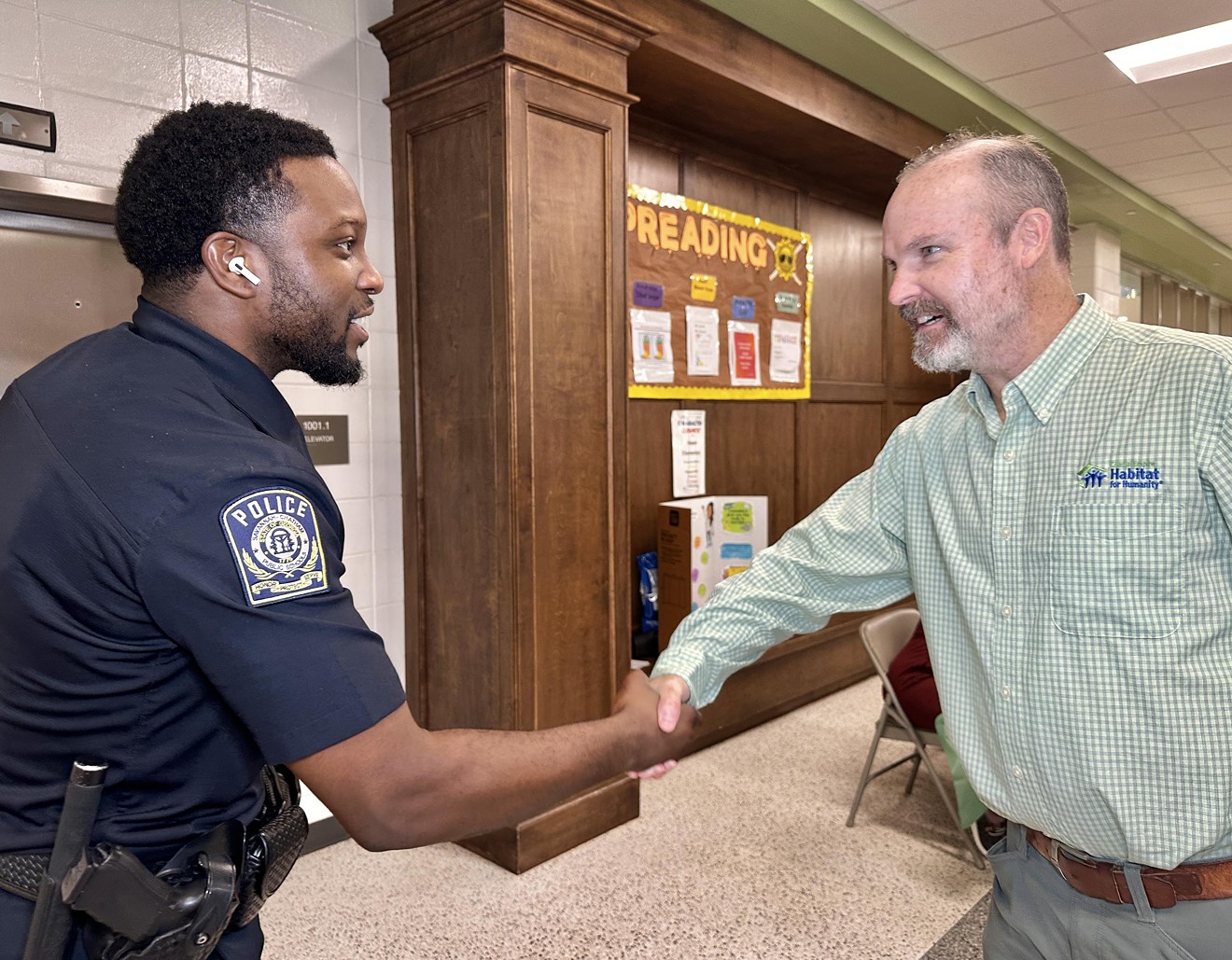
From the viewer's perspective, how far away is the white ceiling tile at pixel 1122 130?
5.24m

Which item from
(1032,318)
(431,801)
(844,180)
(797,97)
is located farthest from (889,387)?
(431,801)

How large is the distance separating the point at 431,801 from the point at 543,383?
196 centimetres

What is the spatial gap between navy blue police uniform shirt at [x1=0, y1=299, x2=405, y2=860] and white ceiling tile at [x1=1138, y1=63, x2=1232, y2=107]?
4.89 m

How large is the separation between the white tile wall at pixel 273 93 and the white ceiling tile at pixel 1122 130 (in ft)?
14.2

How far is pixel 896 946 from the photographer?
257 centimetres

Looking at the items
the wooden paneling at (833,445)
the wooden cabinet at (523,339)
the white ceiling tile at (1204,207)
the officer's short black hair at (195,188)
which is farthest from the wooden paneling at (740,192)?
the white ceiling tile at (1204,207)

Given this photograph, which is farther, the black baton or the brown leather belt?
the brown leather belt

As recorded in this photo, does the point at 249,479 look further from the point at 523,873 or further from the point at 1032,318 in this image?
the point at 523,873

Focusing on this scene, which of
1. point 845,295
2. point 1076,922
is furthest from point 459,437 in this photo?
point 845,295

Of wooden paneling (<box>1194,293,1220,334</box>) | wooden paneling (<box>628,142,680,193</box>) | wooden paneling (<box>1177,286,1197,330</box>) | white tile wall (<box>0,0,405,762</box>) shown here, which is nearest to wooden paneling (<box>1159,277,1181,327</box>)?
wooden paneling (<box>1177,286,1197,330</box>)

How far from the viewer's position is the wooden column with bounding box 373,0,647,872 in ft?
9.45

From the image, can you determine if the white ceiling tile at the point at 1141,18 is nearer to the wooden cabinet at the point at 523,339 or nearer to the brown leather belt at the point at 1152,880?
the wooden cabinet at the point at 523,339

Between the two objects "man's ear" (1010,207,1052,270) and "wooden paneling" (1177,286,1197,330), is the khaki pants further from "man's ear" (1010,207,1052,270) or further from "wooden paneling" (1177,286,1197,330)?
"wooden paneling" (1177,286,1197,330)

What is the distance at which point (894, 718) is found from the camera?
3.35 meters
